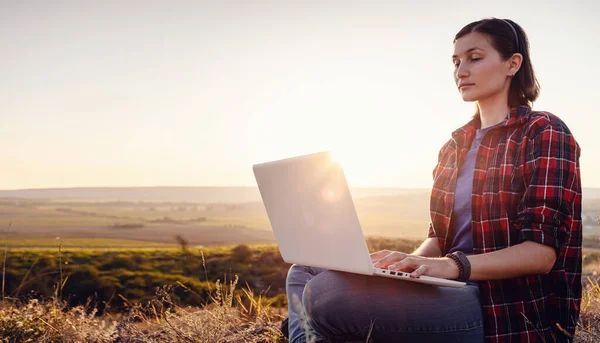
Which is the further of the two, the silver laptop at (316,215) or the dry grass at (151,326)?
the dry grass at (151,326)

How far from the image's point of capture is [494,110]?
2197 millimetres

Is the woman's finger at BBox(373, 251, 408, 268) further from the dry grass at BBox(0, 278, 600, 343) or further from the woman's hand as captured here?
the dry grass at BBox(0, 278, 600, 343)

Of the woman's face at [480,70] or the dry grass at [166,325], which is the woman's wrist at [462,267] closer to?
the woman's face at [480,70]

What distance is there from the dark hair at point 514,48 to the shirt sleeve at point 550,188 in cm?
35

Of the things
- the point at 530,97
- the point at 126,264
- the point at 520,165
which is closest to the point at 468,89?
the point at 530,97

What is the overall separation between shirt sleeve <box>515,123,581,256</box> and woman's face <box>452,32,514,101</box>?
36 centimetres

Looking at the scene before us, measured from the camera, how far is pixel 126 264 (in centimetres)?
1281

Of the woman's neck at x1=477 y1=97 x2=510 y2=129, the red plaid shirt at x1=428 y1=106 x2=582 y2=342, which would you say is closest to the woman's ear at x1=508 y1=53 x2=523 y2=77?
the woman's neck at x1=477 y1=97 x2=510 y2=129

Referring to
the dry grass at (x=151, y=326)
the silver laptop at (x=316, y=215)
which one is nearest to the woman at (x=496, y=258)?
the silver laptop at (x=316, y=215)

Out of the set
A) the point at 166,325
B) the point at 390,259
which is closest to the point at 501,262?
the point at 390,259

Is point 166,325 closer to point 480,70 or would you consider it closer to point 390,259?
point 390,259

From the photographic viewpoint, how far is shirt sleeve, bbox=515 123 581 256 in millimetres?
1739

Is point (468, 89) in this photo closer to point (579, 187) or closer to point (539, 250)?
point (579, 187)

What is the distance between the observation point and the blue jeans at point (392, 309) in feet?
5.68
